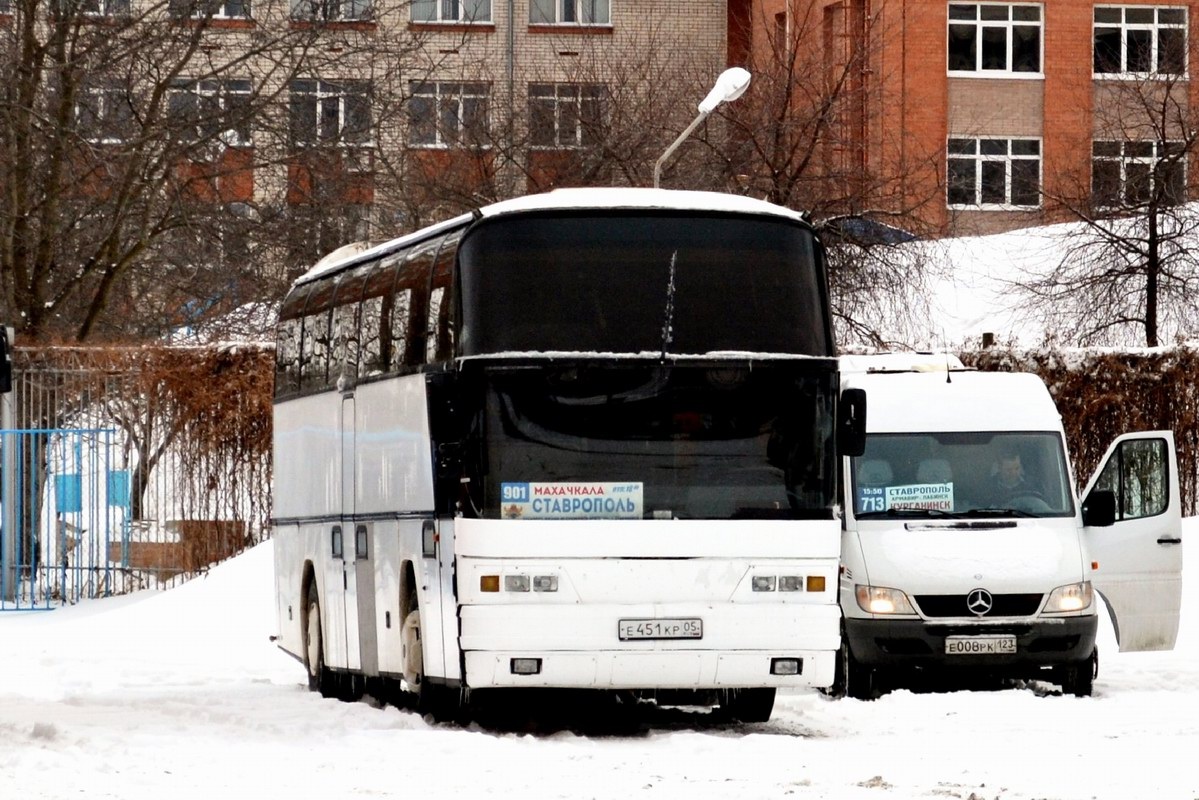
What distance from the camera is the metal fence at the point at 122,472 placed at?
87.8 ft

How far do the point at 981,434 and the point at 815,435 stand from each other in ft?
13.3

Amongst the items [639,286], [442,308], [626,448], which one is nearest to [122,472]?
[442,308]

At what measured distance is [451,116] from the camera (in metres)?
41.2

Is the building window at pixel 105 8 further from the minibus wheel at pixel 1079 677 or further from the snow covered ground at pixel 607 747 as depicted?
the minibus wheel at pixel 1079 677

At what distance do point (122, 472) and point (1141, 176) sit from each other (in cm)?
2079

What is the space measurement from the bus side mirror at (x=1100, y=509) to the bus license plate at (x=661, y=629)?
4.99m

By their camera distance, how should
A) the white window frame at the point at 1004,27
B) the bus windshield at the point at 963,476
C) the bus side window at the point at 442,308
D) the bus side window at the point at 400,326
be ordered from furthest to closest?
the white window frame at the point at 1004,27, the bus windshield at the point at 963,476, the bus side window at the point at 400,326, the bus side window at the point at 442,308

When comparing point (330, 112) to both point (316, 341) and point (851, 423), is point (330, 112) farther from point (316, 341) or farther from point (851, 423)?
point (851, 423)

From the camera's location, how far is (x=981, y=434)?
18125 mm

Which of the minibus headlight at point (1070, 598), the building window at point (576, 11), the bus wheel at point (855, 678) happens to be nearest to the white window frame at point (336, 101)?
the bus wheel at point (855, 678)

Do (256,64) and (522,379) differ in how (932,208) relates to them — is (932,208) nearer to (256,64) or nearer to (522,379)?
(256,64)

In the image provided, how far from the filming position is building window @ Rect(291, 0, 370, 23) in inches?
1094

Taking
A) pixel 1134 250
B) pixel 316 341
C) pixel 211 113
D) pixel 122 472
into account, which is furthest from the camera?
pixel 1134 250

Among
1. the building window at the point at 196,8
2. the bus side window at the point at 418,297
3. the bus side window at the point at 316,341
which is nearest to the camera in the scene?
the bus side window at the point at 418,297
